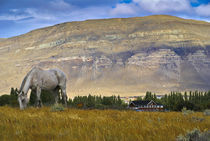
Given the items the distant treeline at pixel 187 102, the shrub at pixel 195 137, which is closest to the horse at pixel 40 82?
the shrub at pixel 195 137

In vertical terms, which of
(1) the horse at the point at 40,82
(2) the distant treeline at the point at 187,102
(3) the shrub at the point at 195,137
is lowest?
(2) the distant treeline at the point at 187,102

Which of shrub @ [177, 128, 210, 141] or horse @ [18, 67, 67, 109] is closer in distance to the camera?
shrub @ [177, 128, 210, 141]

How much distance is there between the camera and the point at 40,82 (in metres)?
19.6

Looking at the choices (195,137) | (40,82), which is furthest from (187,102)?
(195,137)

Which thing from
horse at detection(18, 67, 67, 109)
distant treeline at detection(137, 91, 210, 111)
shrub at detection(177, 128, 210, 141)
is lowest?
distant treeline at detection(137, 91, 210, 111)

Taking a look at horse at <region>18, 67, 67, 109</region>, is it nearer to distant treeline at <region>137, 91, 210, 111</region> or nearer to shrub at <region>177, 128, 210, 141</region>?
shrub at <region>177, 128, 210, 141</region>

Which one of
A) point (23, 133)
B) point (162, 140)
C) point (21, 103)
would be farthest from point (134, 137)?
point (21, 103)

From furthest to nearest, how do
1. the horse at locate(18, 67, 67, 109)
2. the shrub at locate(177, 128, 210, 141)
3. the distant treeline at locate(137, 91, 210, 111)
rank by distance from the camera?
1. the distant treeline at locate(137, 91, 210, 111)
2. the horse at locate(18, 67, 67, 109)
3. the shrub at locate(177, 128, 210, 141)

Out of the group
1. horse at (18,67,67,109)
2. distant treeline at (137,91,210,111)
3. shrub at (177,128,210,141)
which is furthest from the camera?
distant treeline at (137,91,210,111)

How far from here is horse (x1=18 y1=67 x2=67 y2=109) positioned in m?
17.3

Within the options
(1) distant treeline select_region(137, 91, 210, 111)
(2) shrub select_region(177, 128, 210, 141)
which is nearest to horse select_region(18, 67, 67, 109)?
(2) shrub select_region(177, 128, 210, 141)

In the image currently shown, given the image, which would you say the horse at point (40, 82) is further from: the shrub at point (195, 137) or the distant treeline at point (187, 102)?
the distant treeline at point (187, 102)

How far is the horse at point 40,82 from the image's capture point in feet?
56.9

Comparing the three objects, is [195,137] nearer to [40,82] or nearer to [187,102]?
[40,82]
